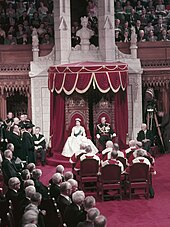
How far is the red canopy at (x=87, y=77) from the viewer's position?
18.2 metres

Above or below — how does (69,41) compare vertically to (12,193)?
above

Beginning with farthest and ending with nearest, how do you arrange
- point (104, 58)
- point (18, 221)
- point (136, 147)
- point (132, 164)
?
point (104, 58)
point (136, 147)
point (132, 164)
point (18, 221)

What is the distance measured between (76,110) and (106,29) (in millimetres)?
3174

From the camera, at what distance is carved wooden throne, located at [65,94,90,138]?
18.9m

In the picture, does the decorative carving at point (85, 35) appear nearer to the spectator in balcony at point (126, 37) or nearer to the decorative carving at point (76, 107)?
the spectator in balcony at point (126, 37)

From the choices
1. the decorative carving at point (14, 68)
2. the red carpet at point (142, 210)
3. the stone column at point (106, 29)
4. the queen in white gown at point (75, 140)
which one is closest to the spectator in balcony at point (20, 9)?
the decorative carving at point (14, 68)

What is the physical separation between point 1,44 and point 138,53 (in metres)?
4.70

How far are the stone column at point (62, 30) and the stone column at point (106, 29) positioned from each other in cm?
108

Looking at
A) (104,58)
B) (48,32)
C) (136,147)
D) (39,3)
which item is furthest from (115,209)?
(39,3)

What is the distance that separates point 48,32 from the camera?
21.3 meters

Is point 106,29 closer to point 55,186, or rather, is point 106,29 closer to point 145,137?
point 145,137

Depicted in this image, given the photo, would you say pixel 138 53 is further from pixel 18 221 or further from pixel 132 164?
pixel 18 221

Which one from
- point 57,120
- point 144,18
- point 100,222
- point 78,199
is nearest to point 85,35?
point 144,18

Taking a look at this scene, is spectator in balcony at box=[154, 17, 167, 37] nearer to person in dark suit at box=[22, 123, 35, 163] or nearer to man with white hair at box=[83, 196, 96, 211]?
person in dark suit at box=[22, 123, 35, 163]
